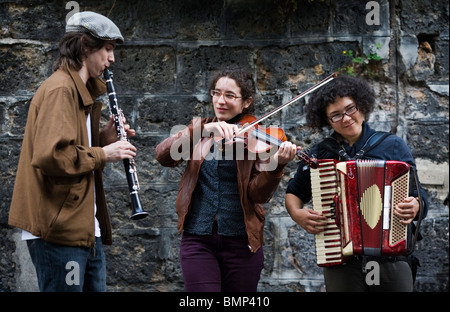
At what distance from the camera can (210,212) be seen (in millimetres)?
3051

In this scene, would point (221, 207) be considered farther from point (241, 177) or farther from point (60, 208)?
point (60, 208)

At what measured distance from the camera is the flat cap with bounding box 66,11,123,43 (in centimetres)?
283

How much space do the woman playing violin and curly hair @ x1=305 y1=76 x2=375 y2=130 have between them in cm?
48

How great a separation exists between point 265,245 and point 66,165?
1.93m

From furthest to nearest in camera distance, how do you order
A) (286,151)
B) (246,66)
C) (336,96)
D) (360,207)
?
(246,66)
(336,96)
(360,207)
(286,151)

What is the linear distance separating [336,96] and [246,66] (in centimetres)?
110

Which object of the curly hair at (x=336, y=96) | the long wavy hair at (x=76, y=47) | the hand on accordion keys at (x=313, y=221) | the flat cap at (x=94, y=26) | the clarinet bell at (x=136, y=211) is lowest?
the hand on accordion keys at (x=313, y=221)

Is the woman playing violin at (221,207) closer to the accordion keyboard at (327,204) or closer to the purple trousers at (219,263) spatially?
the purple trousers at (219,263)

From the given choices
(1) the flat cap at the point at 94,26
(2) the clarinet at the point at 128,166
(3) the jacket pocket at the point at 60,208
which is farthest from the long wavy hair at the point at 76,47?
(3) the jacket pocket at the point at 60,208

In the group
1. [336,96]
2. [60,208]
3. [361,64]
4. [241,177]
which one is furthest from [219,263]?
[361,64]

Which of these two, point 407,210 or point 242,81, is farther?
point 242,81

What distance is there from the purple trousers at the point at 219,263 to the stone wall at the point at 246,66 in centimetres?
113

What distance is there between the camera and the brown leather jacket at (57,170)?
2582mm

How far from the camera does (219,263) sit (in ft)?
10.1
